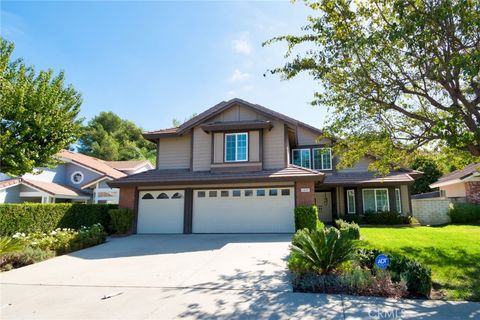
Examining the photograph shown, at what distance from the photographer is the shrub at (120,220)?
648 inches

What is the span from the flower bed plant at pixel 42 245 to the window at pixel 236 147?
7220 millimetres

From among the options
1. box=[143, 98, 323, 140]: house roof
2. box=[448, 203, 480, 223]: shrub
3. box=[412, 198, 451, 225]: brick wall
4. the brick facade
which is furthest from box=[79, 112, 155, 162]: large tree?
box=[448, 203, 480, 223]: shrub

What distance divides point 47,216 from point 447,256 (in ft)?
55.4

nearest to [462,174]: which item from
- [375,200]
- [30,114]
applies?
[375,200]

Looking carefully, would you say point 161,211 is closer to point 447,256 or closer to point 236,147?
point 236,147

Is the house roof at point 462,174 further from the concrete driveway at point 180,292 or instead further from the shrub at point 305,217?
the concrete driveway at point 180,292

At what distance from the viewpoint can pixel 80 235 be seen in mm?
13141

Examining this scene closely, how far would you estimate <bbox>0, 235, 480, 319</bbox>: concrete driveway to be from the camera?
5.57m

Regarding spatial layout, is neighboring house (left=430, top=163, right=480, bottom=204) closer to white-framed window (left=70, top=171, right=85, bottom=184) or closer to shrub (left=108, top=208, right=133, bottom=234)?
shrub (left=108, top=208, right=133, bottom=234)

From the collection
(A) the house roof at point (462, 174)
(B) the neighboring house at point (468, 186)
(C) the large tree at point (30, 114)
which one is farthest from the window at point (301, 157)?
(C) the large tree at point (30, 114)

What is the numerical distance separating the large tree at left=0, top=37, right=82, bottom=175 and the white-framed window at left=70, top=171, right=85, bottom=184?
15.4 m

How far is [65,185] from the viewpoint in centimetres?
2762

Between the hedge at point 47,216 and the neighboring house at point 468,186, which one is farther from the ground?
the neighboring house at point 468,186

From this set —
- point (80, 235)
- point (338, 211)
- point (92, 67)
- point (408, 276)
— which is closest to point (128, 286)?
point (408, 276)
